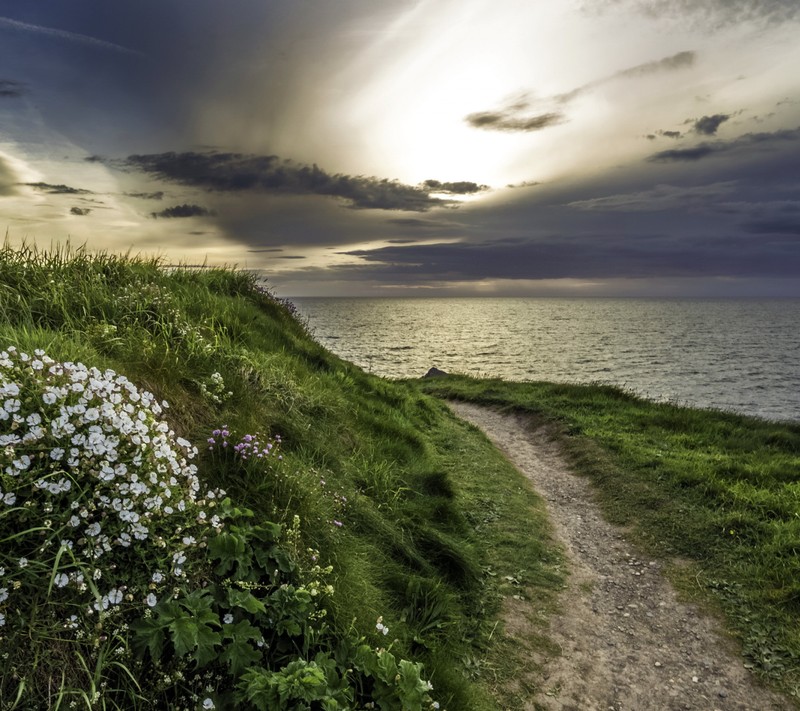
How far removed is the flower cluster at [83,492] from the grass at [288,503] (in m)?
0.10

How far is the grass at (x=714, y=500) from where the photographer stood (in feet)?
23.4

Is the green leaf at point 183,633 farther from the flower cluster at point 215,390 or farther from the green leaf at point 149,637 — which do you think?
the flower cluster at point 215,390

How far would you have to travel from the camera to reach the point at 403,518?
24.9 feet

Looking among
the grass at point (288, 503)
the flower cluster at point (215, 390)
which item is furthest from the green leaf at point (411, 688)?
the flower cluster at point (215, 390)

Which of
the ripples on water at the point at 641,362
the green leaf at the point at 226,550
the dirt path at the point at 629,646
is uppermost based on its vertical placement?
the green leaf at the point at 226,550

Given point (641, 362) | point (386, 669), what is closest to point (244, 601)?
point (386, 669)

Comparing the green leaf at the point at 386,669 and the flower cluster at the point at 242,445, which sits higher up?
the flower cluster at the point at 242,445

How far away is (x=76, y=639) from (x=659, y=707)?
20.1 feet

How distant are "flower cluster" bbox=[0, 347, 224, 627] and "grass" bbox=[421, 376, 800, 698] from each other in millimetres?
7446

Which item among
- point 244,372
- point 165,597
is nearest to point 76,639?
point 165,597

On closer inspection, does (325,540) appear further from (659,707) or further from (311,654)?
(659,707)

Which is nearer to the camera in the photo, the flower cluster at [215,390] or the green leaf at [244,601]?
the green leaf at [244,601]

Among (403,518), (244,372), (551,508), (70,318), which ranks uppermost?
(70,318)

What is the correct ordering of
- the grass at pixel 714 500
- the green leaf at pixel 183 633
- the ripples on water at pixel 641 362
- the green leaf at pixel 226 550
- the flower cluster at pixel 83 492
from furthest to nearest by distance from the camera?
the ripples on water at pixel 641 362
the grass at pixel 714 500
the green leaf at pixel 226 550
the flower cluster at pixel 83 492
the green leaf at pixel 183 633
